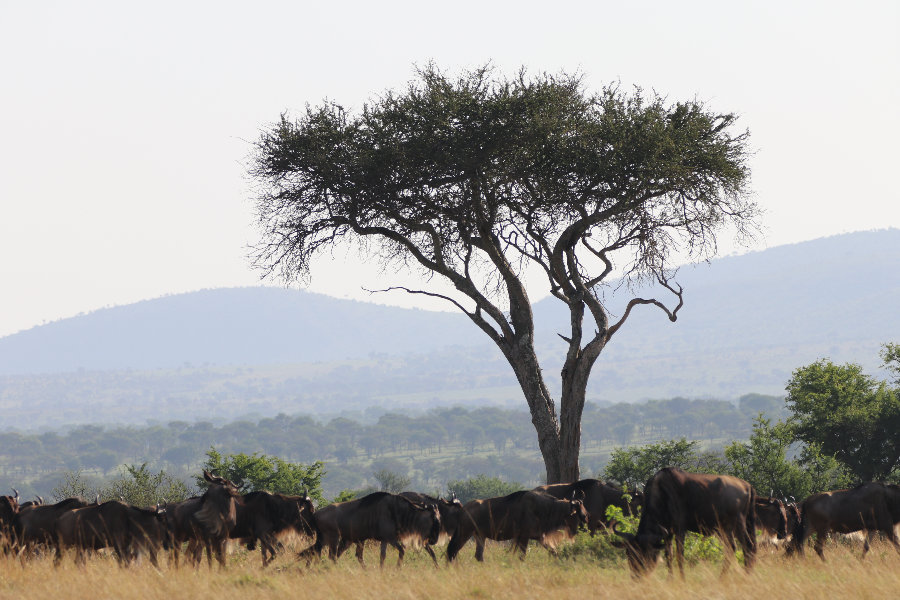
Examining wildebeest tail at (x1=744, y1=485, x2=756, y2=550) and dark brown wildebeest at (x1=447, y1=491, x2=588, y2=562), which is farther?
dark brown wildebeest at (x1=447, y1=491, x2=588, y2=562)

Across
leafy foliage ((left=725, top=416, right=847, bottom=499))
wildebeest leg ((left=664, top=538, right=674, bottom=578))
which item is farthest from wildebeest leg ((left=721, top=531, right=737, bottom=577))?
leafy foliage ((left=725, top=416, right=847, bottom=499))

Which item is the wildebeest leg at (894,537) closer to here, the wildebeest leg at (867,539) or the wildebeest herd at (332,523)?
the wildebeest herd at (332,523)

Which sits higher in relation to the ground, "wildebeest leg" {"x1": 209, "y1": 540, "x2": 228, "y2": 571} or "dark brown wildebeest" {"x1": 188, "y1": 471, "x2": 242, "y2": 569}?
"dark brown wildebeest" {"x1": 188, "y1": 471, "x2": 242, "y2": 569}

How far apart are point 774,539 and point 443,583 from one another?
7.36 m

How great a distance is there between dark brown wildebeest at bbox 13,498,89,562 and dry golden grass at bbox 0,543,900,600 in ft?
4.50

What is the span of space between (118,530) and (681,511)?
29.8 feet

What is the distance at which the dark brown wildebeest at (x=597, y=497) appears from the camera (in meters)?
15.2

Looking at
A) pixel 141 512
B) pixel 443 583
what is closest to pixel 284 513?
pixel 141 512

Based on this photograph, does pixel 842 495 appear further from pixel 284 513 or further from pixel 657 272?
pixel 657 272

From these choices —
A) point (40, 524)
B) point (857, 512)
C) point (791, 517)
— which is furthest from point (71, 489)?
point (857, 512)

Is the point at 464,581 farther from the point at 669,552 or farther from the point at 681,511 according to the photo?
the point at 681,511

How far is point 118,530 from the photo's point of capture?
44.7ft

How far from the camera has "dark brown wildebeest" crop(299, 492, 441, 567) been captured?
13500mm

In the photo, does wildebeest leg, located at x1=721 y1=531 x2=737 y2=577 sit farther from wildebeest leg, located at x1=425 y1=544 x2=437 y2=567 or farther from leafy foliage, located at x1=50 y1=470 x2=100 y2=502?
leafy foliage, located at x1=50 y1=470 x2=100 y2=502
